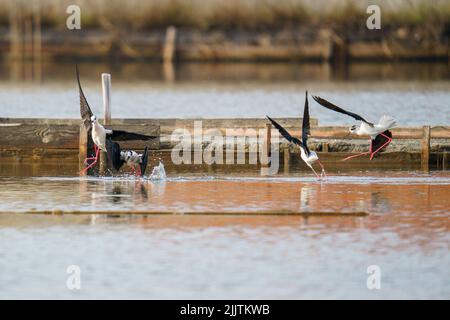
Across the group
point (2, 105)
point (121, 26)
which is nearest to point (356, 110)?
point (2, 105)

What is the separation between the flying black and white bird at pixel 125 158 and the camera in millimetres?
21750

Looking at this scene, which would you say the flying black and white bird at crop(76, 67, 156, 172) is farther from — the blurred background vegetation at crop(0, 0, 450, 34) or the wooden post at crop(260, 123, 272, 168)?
the blurred background vegetation at crop(0, 0, 450, 34)

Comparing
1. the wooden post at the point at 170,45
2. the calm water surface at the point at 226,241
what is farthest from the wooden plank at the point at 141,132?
the wooden post at the point at 170,45

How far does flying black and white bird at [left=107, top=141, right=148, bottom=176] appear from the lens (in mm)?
21750

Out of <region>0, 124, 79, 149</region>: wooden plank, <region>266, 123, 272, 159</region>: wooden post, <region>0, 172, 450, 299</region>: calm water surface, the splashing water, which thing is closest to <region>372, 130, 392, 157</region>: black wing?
<region>0, 172, 450, 299</region>: calm water surface

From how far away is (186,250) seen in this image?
16.3m

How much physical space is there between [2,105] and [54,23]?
24.9 m

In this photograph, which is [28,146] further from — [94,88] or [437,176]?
[94,88]

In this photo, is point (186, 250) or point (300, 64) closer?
point (186, 250)

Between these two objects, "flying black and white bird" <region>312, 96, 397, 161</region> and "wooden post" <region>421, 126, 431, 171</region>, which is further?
"wooden post" <region>421, 126, 431, 171</region>

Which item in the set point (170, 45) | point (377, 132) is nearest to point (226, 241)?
point (377, 132)

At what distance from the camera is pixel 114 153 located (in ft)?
71.4

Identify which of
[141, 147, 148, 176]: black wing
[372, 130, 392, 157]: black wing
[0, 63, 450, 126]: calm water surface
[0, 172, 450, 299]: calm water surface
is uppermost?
[0, 63, 450, 126]: calm water surface
